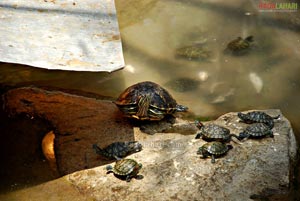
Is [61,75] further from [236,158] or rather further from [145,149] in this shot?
[236,158]

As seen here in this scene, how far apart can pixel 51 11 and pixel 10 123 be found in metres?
2.20

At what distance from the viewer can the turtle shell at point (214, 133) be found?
5.23 metres

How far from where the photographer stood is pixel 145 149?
209 inches

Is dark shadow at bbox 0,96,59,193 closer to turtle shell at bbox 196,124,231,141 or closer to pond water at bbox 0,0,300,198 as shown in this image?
pond water at bbox 0,0,300,198

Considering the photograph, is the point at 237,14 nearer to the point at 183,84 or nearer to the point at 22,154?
the point at 183,84

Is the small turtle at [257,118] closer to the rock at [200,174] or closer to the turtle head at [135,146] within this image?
the rock at [200,174]

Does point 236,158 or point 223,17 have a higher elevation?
point 223,17

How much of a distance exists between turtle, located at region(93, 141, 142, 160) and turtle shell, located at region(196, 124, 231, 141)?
900 millimetres

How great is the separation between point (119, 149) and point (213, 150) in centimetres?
127

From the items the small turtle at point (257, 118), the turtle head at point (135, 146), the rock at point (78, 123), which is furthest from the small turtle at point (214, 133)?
the turtle head at point (135, 146)

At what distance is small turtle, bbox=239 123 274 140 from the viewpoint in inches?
206

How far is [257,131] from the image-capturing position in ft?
17.2

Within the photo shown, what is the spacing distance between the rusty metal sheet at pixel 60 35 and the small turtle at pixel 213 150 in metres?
1.62

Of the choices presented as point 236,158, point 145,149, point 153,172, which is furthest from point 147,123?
point 236,158
